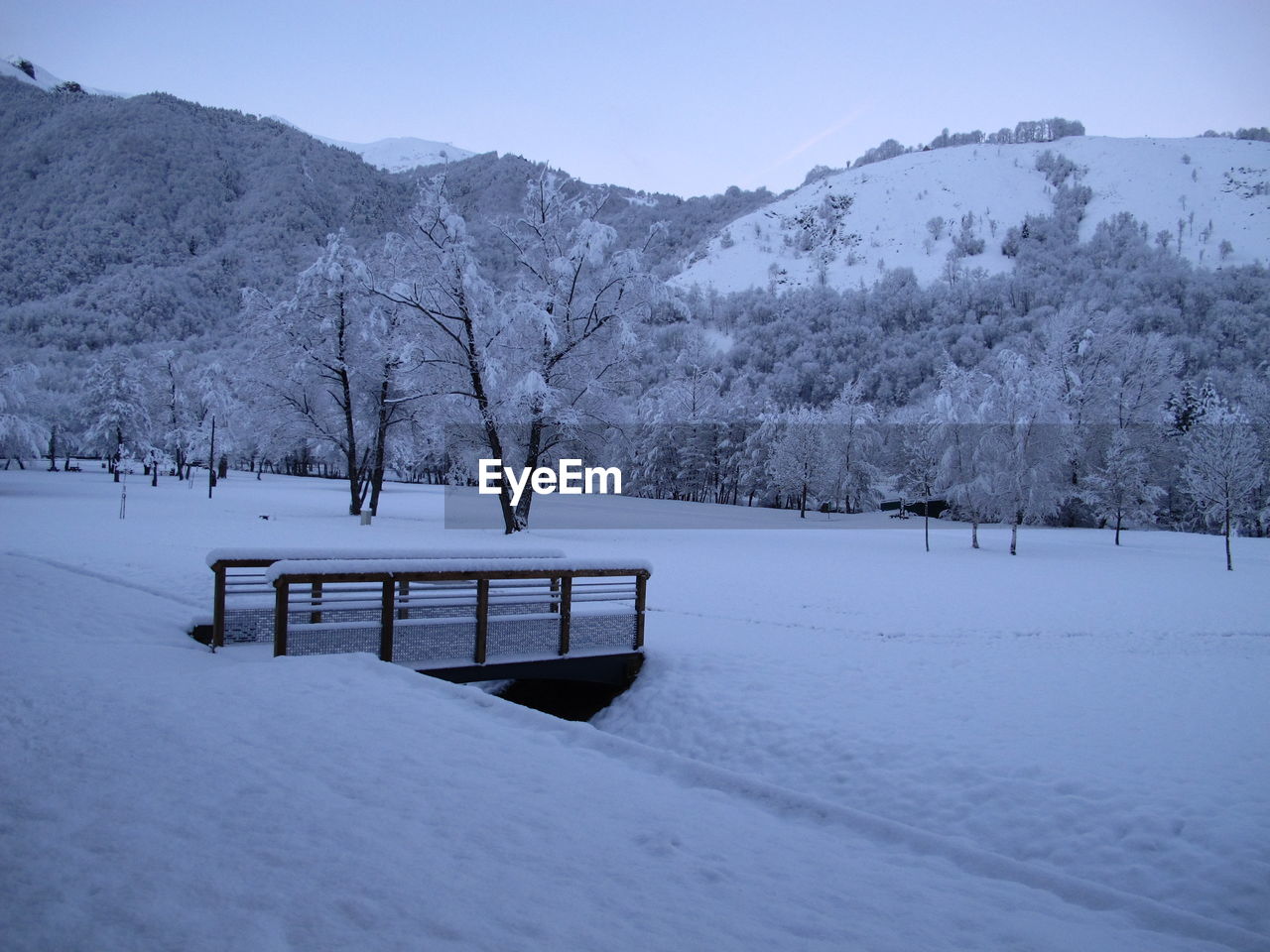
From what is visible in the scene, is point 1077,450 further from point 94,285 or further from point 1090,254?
point 94,285

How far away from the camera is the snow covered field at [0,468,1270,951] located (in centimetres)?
287

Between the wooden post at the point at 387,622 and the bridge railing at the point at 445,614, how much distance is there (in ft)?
0.04

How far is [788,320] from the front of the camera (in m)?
109

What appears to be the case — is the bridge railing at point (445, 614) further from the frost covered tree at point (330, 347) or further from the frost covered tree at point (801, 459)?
the frost covered tree at point (801, 459)

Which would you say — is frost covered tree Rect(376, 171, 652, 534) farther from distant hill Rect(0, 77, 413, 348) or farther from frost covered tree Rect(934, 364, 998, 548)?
distant hill Rect(0, 77, 413, 348)

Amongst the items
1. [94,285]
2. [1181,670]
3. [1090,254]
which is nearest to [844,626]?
[1181,670]

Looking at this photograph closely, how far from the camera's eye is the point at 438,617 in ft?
30.2

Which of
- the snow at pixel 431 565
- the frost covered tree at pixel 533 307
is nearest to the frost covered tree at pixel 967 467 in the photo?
the frost covered tree at pixel 533 307

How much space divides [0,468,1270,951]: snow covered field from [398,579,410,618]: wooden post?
166 centimetres

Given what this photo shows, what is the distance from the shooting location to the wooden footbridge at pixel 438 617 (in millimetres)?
7781

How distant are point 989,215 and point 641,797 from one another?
184 metres

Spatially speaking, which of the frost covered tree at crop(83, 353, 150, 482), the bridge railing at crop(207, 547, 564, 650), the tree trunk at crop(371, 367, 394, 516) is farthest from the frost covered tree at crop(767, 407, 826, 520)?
the frost covered tree at crop(83, 353, 150, 482)

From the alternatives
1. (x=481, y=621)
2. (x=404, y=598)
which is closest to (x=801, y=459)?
(x=481, y=621)

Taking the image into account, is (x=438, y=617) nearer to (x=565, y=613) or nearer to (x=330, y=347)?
(x=565, y=613)
